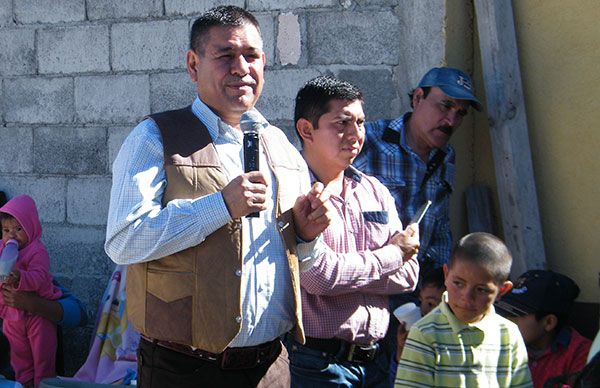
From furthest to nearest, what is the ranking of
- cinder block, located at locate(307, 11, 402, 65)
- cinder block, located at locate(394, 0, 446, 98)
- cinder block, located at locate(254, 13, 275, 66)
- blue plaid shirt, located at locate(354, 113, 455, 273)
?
cinder block, located at locate(254, 13, 275, 66), cinder block, located at locate(307, 11, 402, 65), cinder block, located at locate(394, 0, 446, 98), blue plaid shirt, located at locate(354, 113, 455, 273)

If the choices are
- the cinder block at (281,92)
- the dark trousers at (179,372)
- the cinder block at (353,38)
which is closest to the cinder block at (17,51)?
the cinder block at (281,92)

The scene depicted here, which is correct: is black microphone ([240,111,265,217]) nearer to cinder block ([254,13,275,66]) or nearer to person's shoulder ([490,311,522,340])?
person's shoulder ([490,311,522,340])

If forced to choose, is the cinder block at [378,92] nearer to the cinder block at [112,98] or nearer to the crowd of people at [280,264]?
the crowd of people at [280,264]

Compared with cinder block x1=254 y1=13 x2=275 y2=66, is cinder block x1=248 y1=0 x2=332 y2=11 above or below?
above

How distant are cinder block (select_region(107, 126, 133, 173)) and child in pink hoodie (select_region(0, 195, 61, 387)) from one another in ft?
2.04

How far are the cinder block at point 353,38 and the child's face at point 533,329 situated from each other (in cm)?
171

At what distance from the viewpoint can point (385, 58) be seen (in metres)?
5.15

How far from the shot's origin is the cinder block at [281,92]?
5.34m

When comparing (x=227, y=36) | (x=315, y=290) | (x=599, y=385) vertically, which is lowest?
(x=599, y=385)

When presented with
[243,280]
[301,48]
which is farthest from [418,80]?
[243,280]

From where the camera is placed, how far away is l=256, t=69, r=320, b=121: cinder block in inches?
210

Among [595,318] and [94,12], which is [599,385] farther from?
[94,12]

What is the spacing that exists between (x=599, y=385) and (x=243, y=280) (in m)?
1.15

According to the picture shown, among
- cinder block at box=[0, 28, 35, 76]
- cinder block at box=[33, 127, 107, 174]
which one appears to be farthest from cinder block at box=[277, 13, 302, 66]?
cinder block at box=[0, 28, 35, 76]
